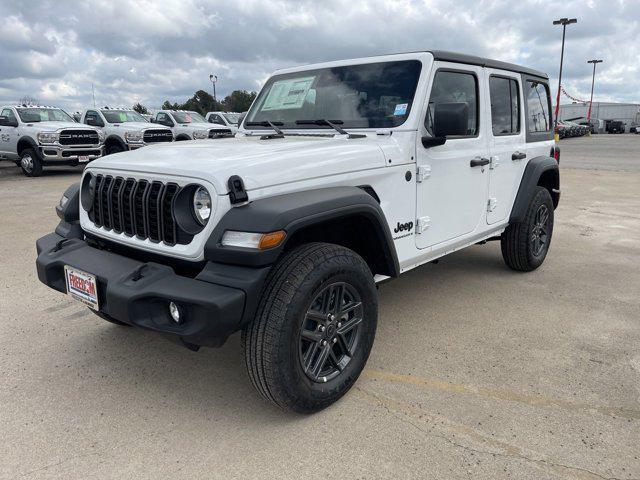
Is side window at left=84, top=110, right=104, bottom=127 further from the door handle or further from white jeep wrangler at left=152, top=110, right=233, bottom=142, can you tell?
the door handle

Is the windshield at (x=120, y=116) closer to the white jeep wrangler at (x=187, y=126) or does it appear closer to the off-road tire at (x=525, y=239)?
the white jeep wrangler at (x=187, y=126)

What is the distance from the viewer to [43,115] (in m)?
14.3

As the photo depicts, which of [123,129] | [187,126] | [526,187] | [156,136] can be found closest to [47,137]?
[123,129]

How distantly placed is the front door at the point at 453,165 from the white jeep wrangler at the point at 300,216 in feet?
0.05

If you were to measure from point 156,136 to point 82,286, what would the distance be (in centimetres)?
1388

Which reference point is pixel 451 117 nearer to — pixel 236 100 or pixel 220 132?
pixel 220 132

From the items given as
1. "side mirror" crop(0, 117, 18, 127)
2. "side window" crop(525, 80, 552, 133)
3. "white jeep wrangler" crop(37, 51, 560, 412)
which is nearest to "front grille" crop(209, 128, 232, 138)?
"side mirror" crop(0, 117, 18, 127)

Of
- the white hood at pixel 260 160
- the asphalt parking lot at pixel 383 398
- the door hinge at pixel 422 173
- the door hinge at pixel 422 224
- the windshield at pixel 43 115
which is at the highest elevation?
the windshield at pixel 43 115

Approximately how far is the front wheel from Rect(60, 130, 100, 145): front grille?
1296 centimetres

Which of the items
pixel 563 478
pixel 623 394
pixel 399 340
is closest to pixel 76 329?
pixel 399 340

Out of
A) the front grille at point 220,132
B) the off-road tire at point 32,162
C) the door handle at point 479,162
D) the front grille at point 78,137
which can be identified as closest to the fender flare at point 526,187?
the door handle at point 479,162

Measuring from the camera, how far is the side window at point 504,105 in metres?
4.07

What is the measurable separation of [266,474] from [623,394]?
2030 millimetres

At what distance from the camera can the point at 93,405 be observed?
2.76 meters
